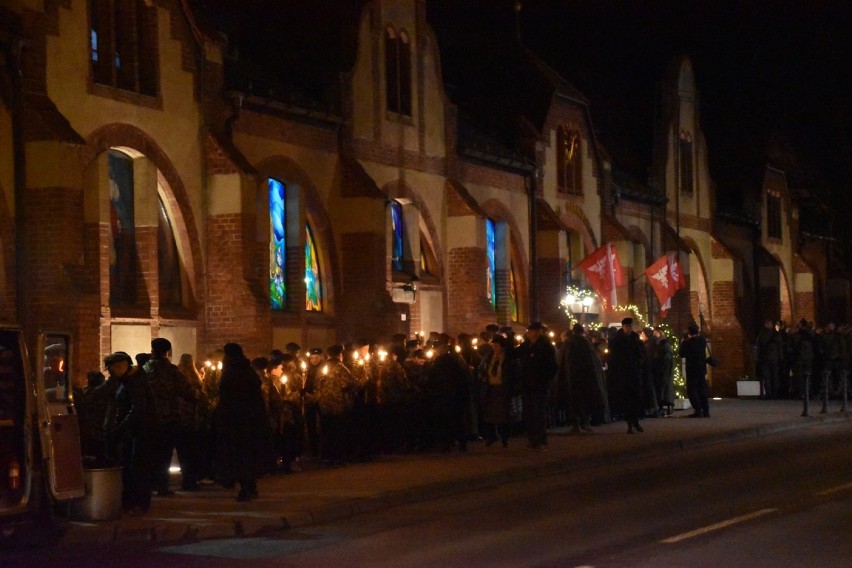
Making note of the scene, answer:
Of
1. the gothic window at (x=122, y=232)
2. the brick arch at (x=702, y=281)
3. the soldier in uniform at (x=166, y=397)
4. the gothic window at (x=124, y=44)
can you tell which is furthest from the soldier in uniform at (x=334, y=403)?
the brick arch at (x=702, y=281)

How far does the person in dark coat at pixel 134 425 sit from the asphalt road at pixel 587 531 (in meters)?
1.64

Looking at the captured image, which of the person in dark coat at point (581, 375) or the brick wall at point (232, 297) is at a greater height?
the brick wall at point (232, 297)

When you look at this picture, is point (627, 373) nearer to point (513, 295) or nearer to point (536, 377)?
point (536, 377)

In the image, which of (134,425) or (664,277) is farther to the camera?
(664,277)

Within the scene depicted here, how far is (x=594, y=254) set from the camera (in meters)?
32.2

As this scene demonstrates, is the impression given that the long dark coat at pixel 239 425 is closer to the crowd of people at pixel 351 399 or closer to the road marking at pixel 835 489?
the crowd of people at pixel 351 399

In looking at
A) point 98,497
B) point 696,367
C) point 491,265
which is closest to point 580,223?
point 491,265

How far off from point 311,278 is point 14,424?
15265 mm

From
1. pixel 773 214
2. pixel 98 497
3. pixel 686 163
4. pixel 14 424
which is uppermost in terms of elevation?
pixel 686 163

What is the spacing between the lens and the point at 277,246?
2633 centimetres

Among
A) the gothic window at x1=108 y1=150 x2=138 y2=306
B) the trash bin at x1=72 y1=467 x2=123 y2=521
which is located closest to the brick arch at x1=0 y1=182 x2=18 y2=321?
the gothic window at x1=108 y1=150 x2=138 y2=306

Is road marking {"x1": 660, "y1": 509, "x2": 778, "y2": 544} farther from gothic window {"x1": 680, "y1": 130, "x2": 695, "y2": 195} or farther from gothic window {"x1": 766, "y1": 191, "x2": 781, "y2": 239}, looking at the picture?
gothic window {"x1": 766, "y1": 191, "x2": 781, "y2": 239}

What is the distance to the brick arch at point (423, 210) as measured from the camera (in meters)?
29.3

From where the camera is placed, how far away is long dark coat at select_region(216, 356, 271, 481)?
49.9 feet
